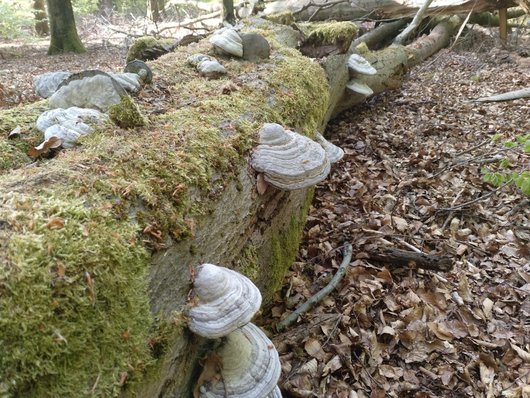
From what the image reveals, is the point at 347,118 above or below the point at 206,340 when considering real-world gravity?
below

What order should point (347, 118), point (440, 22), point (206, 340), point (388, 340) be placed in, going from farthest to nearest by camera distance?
1. point (440, 22)
2. point (347, 118)
3. point (388, 340)
4. point (206, 340)

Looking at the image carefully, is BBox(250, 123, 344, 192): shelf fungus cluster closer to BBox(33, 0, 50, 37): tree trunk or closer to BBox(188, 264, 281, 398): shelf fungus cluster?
BBox(188, 264, 281, 398): shelf fungus cluster

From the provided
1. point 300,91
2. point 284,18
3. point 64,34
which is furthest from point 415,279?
point 64,34

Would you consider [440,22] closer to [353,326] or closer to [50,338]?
[353,326]

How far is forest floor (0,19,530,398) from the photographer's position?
299 centimetres

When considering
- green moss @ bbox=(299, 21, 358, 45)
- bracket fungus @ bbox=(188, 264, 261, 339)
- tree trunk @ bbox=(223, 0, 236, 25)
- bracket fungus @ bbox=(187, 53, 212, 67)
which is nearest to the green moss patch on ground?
bracket fungus @ bbox=(188, 264, 261, 339)

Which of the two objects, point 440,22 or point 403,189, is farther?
point 440,22

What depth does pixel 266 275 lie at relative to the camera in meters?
3.31

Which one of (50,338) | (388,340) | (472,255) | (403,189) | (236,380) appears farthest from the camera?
(403,189)

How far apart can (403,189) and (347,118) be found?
9.46ft

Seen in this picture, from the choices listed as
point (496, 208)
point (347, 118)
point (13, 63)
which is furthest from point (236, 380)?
point (13, 63)

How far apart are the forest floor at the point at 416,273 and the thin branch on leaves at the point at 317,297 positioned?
0.07 meters

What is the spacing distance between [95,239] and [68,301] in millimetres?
283

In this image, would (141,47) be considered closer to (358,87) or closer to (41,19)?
(358,87)
